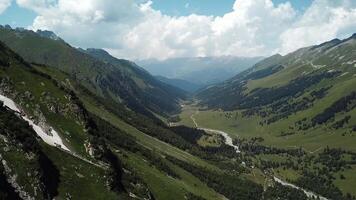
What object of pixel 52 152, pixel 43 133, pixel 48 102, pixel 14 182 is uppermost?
pixel 48 102

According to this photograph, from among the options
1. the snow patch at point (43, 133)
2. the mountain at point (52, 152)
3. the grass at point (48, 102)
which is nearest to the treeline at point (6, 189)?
the mountain at point (52, 152)

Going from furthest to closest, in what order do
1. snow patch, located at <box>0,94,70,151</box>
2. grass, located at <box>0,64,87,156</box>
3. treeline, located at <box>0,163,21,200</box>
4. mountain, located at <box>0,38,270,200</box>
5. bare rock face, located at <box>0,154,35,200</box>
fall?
1. grass, located at <box>0,64,87,156</box>
2. snow patch, located at <box>0,94,70,151</box>
3. mountain, located at <box>0,38,270,200</box>
4. bare rock face, located at <box>0,154,35,200</box>
5. treeline, located at <box>0,163,21,200</box>

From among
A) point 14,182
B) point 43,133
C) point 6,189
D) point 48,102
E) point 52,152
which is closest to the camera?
point 6,189

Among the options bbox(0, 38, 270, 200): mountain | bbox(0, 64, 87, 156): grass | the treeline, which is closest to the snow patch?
bbox(0, 38, 270, 200): mountain

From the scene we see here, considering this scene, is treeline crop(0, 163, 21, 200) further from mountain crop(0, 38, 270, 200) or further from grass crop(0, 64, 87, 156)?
grass crop(0, 64, 87, 156)

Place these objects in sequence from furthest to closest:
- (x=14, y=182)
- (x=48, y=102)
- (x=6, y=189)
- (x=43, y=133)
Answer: (x=48, y=102), (x=43, y=133), (x=14, y=182), (x=6, y=189)

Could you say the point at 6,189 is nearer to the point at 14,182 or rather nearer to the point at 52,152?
the point at 14,182

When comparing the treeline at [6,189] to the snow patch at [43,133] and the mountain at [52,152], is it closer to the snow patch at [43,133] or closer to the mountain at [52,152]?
the mountain at [52,152]

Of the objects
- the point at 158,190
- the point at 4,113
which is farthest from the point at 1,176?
the point at 158,190

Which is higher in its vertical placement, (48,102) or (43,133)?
(48,102)

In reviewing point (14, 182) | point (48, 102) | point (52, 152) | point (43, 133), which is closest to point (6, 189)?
point (14, 182)

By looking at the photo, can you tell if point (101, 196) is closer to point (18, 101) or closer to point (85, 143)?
point (85, 143)
